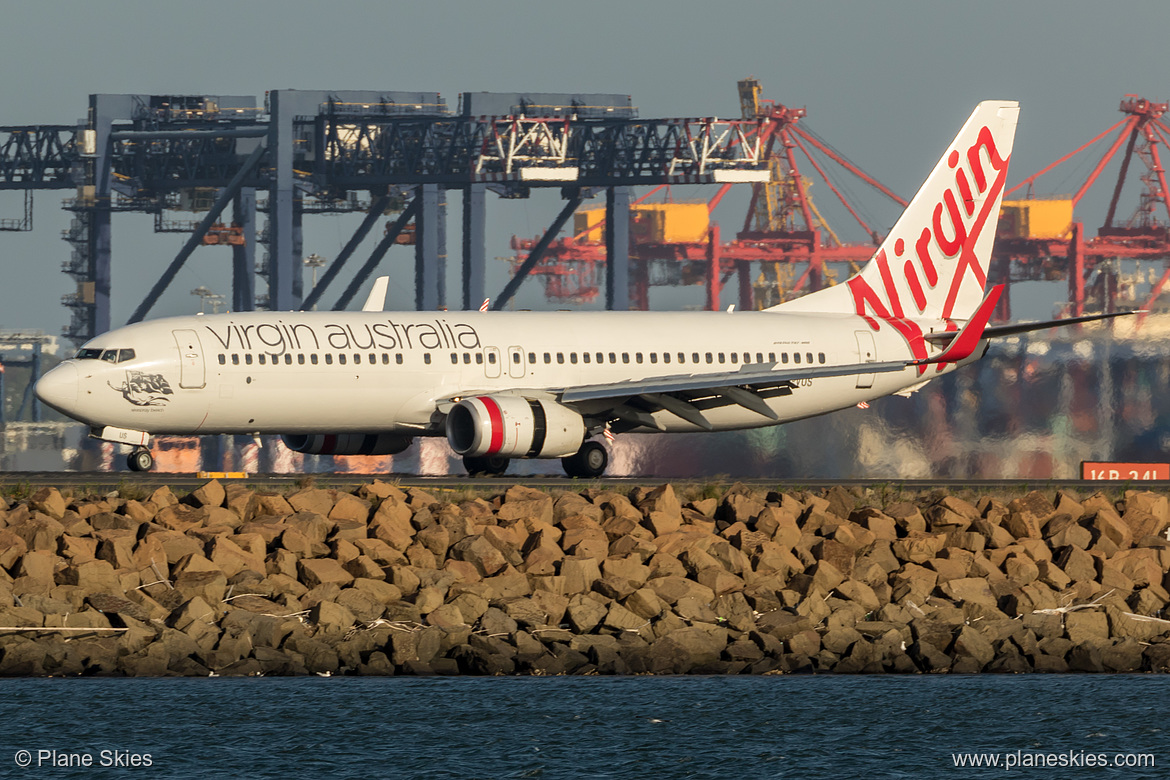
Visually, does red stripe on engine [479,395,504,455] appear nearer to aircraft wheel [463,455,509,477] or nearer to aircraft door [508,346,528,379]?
aircraft wheel [463,455,509,477]

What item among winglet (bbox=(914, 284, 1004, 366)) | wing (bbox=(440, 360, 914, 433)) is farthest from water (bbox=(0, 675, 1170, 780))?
winglet (bbox=(914, 284, 1004, 366))

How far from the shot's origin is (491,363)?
37.1 m

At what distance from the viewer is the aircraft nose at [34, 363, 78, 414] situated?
3397 centimetres

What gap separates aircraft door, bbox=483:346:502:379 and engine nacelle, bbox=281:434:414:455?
8.03 ft

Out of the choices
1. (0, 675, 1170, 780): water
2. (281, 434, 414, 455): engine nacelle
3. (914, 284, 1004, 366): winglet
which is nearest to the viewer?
(0, 675, 1170, 780): water

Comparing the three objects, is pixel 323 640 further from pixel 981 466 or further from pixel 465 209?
pixel 465 209

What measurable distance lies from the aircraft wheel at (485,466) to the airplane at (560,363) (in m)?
0.04

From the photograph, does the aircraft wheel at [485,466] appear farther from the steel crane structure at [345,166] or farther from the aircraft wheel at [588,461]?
the steel crane structure at [345,166]

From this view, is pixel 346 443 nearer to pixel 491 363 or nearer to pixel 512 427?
pixel 491 363

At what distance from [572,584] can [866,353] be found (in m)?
17.6

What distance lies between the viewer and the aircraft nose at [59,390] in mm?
33969

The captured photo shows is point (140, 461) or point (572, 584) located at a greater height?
point (140, 461)

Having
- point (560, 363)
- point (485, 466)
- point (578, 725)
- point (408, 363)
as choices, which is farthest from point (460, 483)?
point (578, 725)

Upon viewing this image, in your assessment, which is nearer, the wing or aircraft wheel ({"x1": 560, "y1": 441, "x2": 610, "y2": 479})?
the wing
